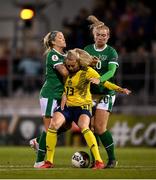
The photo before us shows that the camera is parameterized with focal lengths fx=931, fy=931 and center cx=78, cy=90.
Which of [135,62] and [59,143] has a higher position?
[135,62]

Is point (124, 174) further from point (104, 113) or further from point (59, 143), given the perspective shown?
point (59, 143)

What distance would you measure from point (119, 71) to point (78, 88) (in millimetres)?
12048

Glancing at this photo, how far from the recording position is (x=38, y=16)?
100.0 feet

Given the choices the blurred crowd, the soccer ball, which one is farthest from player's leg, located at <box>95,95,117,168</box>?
the blurred crowd

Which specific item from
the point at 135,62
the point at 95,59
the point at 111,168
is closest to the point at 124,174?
the point at 111,168

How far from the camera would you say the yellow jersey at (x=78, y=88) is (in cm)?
1518

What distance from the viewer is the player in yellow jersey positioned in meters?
15.0

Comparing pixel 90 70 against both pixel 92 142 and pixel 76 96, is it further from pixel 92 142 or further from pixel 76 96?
pixel 92 142

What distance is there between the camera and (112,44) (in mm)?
28328

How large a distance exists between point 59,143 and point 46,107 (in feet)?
39.7

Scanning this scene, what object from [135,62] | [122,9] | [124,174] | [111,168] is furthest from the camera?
[122,9]

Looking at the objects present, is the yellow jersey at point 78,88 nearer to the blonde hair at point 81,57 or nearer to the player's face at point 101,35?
the blonde hair at point 81,57

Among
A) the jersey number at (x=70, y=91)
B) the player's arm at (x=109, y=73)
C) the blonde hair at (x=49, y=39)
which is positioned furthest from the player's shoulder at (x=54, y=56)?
the player's arm at (x=109, y=73)

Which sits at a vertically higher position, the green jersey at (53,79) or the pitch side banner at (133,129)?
the green jersey at (53,79)
